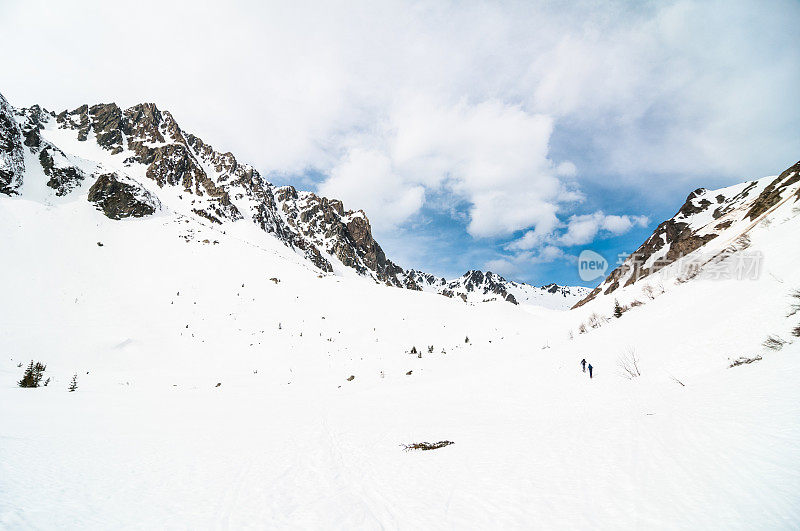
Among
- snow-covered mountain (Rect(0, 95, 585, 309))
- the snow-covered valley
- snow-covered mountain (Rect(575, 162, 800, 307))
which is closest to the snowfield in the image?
the snow-covered valley

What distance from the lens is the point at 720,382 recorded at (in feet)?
21.3

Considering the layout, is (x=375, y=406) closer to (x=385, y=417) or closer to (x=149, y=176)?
(x=385, y=417)

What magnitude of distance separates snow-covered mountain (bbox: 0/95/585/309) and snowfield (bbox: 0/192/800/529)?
16826 millimetres

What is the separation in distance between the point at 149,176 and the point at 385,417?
84.6m

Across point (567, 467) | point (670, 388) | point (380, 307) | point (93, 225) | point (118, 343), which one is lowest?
point (567, 467)

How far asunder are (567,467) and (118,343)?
70.9 ft

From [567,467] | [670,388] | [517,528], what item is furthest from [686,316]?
[517,528]

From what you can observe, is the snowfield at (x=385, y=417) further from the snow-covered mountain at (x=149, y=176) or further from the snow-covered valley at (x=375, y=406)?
the snow-covered mountain at (x=149, y=176)

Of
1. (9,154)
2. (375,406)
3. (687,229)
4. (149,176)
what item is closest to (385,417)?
(375,406)

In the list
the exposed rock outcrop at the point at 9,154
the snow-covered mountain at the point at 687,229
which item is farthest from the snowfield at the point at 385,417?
the snow-covered mountain at the point at 687,229

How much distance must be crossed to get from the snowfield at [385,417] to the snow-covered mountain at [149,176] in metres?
16.8

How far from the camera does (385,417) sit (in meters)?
9.05

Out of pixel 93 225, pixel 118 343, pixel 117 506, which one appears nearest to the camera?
pixel 117 506

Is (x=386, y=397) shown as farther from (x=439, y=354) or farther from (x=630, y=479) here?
(x=630, y=479)
